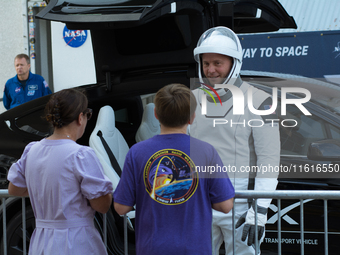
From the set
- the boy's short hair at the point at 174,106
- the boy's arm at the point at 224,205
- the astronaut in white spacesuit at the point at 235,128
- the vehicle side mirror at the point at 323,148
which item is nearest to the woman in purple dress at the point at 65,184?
the boy's short hair at the point at 174,106

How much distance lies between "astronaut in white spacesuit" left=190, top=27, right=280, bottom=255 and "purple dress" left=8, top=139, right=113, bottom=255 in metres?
0.74

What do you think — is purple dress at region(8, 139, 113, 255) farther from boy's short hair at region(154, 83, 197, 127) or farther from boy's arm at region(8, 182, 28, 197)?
boy's short hair at region(154, 83, 197, 127)

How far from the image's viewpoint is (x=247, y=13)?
3781 millimetres

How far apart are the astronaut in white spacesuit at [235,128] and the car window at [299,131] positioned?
0.85 meters

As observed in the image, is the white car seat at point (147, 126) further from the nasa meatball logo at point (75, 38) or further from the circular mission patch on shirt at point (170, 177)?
the nasa meatball logo at point (75, 38)

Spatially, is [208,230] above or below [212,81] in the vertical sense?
below

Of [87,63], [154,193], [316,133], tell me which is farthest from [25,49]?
[154,193]

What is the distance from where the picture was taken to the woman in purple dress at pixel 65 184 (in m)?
1.88

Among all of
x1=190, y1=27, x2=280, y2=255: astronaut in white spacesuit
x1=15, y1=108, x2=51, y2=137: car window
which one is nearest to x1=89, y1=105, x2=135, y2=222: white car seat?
x1=15, y1=108, x2=51, y2=137: car window

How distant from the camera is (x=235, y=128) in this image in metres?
2.30

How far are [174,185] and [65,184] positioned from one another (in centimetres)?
51

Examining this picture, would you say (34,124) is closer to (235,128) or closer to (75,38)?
(235,128)

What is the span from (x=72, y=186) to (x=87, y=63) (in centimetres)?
632

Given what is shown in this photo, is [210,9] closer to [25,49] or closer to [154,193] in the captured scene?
[154,193]
